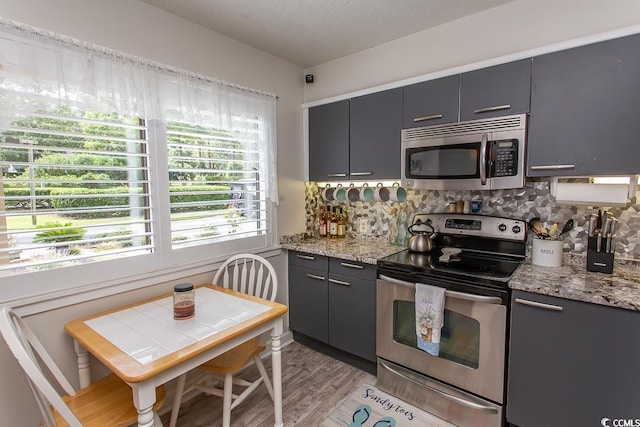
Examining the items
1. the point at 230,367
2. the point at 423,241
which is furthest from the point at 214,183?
the point at 423,241

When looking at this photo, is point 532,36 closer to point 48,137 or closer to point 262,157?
point 262,157

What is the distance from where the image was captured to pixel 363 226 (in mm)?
2916

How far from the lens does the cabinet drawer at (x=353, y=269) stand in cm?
226

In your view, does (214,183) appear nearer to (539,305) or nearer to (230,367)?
(230,367)

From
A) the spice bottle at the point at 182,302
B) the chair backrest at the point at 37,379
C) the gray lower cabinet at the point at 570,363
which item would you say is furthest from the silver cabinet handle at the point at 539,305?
the chair backrest at the point at 37,379

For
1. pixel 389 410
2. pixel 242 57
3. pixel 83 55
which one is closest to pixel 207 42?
pixel 242 57

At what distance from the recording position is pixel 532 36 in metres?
1.95

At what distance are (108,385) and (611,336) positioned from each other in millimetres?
2330

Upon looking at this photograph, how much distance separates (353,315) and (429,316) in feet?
2.20

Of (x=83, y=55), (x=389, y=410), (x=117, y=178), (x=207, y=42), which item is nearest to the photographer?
(x=83, y=55)

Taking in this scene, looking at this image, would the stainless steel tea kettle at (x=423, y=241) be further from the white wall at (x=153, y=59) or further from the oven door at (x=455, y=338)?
the white wall at (x=153, y=59)

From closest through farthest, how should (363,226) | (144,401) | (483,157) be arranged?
1. (144,401)
2. (483,157)
3. (363,226)

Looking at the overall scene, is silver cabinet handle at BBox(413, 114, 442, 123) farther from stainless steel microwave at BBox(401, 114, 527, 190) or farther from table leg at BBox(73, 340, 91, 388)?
table leg at BBox(73, 340, 91, 388)

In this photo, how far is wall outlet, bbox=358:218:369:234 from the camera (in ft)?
9.51
